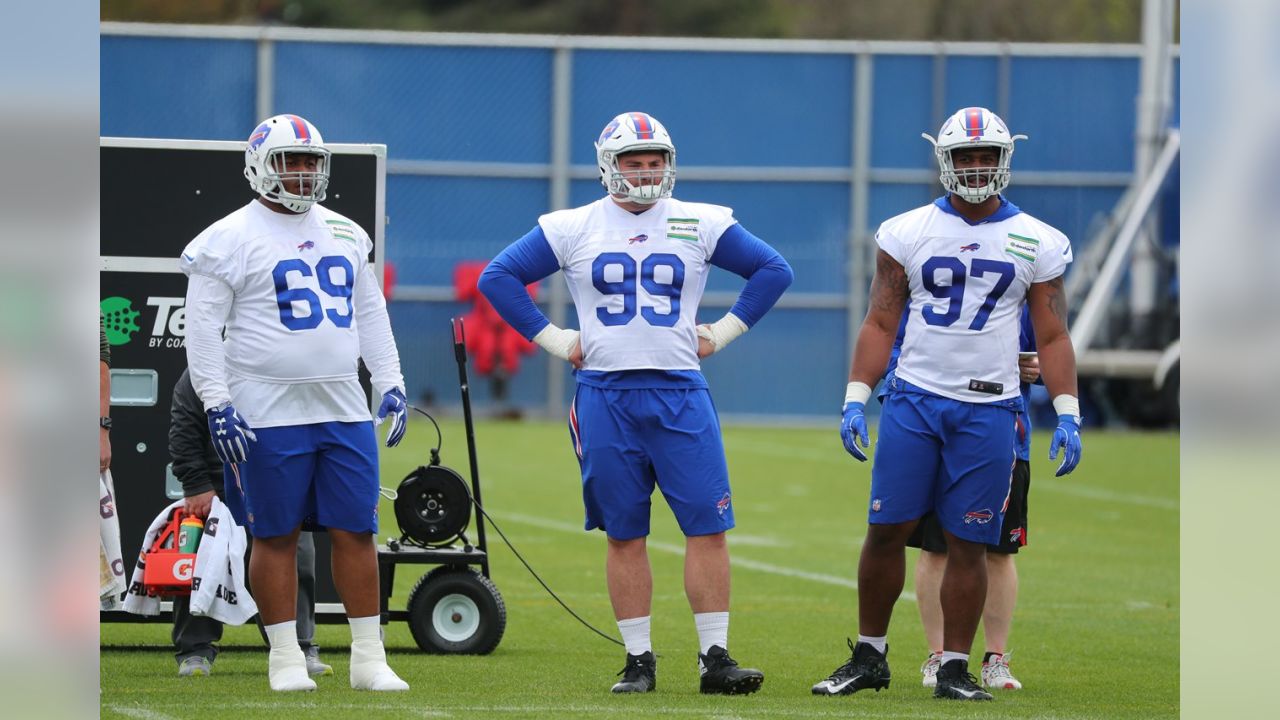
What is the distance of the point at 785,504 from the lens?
51.5 feet

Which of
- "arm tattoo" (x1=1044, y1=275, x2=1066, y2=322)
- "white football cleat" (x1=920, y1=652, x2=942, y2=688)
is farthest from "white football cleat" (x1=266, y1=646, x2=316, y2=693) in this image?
"arm tattoo" (x1=1044, y1=275, x2=1066, y2=322)

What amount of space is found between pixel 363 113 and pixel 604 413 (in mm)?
18847

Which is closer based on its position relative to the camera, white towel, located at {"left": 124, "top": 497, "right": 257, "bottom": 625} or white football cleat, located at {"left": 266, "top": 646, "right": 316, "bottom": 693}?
white football cleat, located at {"left": 266, "top": 646, "right": 316, "bottom": 693}

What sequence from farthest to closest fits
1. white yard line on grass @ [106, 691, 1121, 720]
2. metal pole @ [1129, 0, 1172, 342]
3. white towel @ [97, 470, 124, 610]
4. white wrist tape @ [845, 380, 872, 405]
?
metal pole @ [1129, 0, 1172, 342], white towel @ [97, 470, 124, 610], white wrist tape @ [845, 380, 872, 405], white yard line on grass @ [106, 691, 1121, 720]

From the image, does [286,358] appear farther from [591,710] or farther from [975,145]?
[975,145]

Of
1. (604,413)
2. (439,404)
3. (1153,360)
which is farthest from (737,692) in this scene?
(439,404)

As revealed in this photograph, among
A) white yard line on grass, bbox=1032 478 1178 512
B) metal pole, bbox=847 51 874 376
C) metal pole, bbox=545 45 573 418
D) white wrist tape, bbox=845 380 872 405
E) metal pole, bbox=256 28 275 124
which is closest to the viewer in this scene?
white wrist tape, bbox=845 380 872 405

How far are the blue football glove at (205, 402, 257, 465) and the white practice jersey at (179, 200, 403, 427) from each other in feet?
0.58

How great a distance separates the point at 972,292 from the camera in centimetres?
698

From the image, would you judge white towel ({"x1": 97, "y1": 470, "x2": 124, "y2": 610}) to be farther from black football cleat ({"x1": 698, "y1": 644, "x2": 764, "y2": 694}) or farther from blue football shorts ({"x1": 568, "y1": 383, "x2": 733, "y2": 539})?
black football cleat ({"x1": 698, "y1": 644, "x2": 764, "y2": 694})

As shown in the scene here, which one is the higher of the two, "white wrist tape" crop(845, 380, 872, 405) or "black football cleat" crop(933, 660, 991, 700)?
"white wrist tape" crop(845, 380, 872, 405)

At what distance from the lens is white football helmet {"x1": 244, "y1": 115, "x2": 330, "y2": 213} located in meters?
6.89
